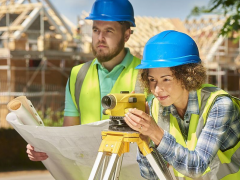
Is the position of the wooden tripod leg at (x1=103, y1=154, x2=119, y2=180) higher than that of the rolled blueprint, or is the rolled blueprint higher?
the rolled blueprint

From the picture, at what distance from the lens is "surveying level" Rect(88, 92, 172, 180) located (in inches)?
80.4

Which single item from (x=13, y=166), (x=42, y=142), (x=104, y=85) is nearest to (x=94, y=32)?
(x=104, y=85)

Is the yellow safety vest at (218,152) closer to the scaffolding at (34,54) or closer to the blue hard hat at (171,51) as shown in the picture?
the blue hard hat at (171,51)

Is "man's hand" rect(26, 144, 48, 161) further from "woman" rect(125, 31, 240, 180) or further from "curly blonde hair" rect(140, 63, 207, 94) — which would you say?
"curly blonde hair" rect(140, 63, 207, 94)

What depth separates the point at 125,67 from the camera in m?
3.14

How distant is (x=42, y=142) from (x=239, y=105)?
1039 millimetres

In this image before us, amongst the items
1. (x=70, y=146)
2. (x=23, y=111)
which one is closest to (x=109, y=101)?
(x=70, y=146)

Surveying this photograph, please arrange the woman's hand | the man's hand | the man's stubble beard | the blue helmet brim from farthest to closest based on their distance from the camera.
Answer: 1. the man's stubble beard
2. the man's hand
3. the blue helmet brim
4. the woman's hand

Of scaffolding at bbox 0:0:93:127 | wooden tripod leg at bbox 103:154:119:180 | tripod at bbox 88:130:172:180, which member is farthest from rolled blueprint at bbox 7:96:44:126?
scaffolding at bbox 0:0:93:127

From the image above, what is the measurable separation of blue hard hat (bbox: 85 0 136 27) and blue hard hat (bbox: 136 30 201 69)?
2.83 feet

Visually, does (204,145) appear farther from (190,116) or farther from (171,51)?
(171,51)

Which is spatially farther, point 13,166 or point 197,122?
point 13,166

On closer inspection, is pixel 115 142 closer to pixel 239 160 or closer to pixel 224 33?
pixel 239 160

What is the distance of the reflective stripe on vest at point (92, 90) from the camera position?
10.0 feet
